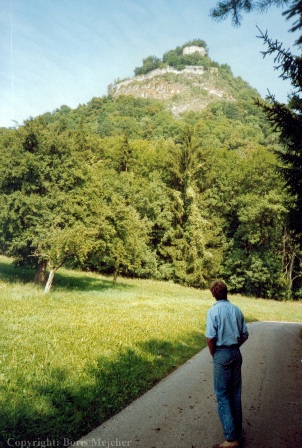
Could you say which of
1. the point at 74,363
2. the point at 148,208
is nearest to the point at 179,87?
the point at 148,208

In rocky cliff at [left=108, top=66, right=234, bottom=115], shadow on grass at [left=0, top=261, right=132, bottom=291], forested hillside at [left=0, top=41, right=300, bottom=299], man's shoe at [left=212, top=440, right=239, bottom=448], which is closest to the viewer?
man's shoe at [left=212, top=440, right=239, bottom=448]

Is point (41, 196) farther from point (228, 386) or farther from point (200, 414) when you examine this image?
point (228, 386)

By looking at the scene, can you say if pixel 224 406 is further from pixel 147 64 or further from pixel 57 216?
pixel 147 64

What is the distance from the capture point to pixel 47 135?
20.7 meters

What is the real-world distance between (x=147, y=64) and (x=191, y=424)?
217524mm

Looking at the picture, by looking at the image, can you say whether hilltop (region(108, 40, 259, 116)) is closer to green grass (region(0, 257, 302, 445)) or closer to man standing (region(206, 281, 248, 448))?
green grass (region(0, 257, 302, 445))

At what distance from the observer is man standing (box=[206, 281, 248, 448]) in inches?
169

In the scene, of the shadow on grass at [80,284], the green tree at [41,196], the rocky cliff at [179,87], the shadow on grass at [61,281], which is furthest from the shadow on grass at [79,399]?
the rocky cliff at [179,87]

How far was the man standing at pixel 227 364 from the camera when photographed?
4301 mm

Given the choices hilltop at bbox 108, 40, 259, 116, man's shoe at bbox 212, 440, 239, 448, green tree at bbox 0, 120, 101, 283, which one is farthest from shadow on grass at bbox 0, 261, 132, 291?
hilltop at bbox 108, 40, 259, 116

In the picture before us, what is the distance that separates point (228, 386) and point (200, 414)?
1.24 m

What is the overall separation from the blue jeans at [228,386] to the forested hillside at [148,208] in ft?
36.1

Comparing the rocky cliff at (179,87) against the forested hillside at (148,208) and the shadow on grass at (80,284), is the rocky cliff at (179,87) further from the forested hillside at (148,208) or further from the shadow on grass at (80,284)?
the shadow on grass at (80,284)

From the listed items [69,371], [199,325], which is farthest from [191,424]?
[199,325]
